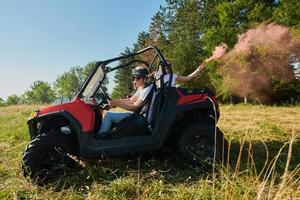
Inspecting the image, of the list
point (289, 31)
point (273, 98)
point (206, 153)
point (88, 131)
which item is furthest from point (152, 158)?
point (273, 98)

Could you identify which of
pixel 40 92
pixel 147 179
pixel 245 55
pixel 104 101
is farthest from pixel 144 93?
pixel 40 92

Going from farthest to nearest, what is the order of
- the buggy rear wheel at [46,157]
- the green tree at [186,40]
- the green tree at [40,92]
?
the green tree at [40,92] < the green tree at [186,40] < the buggy rear wheel at [46,157]

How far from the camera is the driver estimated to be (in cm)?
606

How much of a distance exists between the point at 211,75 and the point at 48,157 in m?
25.2

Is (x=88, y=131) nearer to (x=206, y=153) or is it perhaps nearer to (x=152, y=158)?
(x=152, y=158)

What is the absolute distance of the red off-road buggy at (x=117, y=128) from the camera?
5723 mm

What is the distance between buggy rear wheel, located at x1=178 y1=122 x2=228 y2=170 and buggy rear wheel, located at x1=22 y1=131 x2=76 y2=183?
163cm

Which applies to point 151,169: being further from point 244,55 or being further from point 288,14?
point 288,14

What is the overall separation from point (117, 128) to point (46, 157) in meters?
1.04

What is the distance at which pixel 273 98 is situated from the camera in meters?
25.5

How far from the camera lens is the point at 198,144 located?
247 inches

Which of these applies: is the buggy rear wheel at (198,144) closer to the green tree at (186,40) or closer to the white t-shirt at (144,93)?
the white t-shirt at (144,93)

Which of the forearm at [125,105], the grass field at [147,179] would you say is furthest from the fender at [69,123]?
the forearm at [125,105]

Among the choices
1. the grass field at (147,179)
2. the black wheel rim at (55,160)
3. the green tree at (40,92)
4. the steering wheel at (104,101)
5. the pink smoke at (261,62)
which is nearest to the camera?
the grass field at (147,179)
